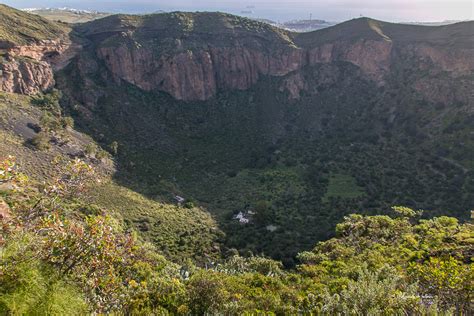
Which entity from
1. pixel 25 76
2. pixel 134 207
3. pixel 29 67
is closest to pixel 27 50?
pixel 29 67

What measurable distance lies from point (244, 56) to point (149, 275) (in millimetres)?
72524

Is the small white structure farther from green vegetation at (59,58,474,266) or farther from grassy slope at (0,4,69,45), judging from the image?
grassy slope at (0,4,69,45)

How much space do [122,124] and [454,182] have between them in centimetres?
5595

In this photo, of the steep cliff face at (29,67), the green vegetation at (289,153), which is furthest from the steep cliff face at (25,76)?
the green vegetation at (289,153)

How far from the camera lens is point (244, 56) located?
84438 mm

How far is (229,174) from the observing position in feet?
204

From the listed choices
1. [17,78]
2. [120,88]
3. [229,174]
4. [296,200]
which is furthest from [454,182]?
[17,78]

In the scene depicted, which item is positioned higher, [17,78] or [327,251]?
[17,78]

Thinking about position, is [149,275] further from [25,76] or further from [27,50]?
[27,50]

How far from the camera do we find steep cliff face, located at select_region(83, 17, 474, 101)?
7269cm

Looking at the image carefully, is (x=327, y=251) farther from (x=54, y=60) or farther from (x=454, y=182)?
(x=54, y=60)

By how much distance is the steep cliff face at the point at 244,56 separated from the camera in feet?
238

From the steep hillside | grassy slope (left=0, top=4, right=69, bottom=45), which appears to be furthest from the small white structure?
grassy slope (left=0, top=4, right=69, bottom=45)

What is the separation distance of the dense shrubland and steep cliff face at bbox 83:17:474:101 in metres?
52.1
